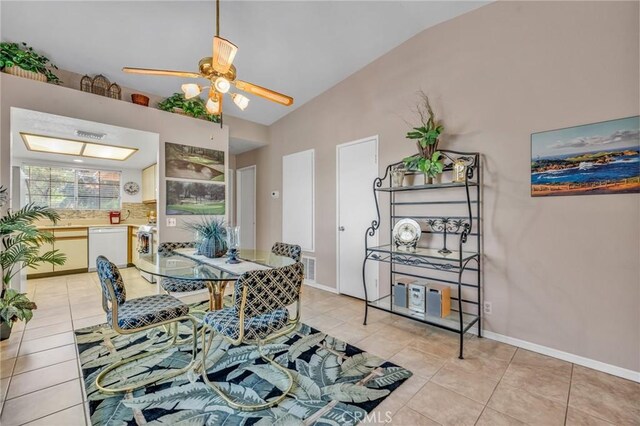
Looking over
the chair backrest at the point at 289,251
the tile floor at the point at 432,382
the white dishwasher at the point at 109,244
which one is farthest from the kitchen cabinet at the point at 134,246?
the chair backrest at the point at 289,251

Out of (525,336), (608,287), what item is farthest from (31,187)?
(608,287)

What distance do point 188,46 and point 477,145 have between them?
3.36 metres

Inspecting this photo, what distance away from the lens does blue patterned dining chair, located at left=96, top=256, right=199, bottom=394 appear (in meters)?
1.78

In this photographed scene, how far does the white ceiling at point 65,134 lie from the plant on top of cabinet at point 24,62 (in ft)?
1.33

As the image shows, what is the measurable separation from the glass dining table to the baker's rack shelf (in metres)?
1.17

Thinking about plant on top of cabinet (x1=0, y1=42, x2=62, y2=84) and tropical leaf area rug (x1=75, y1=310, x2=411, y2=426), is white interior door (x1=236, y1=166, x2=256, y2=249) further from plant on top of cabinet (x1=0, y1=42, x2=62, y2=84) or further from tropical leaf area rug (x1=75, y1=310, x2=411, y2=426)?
tropical leaf area rug (x1=75, y1=310, x2=411, y2=426)

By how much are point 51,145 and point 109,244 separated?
2.01 meters

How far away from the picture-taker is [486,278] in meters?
2.70

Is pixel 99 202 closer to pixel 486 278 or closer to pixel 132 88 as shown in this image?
pixel 132 88

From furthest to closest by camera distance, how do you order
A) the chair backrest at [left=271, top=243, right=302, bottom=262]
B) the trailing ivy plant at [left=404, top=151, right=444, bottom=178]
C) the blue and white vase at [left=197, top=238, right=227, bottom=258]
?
1. the chair backrest at [left=271, top=243, right=302, bottom=262]
2. the trailing ivy plant at [left=404, top=151, right=444, bottom=178]
3. the blue and white vase at [left=197, top=238, right=227, bottom=258]

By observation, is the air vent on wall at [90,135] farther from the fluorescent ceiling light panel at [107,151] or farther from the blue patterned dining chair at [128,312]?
the blue patterned dining chair at [128,312]

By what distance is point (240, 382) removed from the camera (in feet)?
6.40

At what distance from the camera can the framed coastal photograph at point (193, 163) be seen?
3.95 meters

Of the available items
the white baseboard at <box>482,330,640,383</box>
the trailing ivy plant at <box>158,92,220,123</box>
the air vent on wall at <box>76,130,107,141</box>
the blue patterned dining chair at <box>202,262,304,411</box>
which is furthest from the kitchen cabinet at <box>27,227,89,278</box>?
the white baseboard at <box>482,330,640,383</box>
